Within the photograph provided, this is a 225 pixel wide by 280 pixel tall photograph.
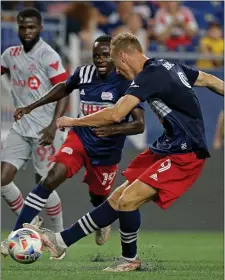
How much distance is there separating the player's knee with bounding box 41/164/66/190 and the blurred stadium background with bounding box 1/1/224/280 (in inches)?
29.0

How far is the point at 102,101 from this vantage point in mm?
8906

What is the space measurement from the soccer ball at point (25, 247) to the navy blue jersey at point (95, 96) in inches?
68.0

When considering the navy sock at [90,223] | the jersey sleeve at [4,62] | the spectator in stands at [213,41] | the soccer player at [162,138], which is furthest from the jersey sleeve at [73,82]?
the spectator in stands at [213,41]

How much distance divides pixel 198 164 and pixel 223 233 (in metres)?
5.17

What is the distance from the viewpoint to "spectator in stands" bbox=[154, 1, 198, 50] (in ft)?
Answer: 53.8

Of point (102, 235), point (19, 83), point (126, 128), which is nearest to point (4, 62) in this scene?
point (19, 83)

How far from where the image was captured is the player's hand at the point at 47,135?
9.02m

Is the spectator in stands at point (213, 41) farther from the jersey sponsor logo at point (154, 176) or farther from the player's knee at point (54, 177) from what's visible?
the jersey sponsor logo at point (154, 176)

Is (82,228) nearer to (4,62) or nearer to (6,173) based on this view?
(6,173)

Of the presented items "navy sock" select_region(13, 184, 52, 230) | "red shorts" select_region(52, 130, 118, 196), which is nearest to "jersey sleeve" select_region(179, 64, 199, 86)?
"red shorts" select_region(52, 130, 118, 196)

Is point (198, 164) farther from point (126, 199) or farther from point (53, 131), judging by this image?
point (53, 131)

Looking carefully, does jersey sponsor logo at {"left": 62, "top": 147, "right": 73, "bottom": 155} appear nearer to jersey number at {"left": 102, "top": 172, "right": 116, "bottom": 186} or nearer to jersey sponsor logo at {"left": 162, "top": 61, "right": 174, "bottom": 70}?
jersey number at {"left": 102, "top": 172, "right": 116, "bottom": 186}

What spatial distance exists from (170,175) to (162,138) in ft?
1.34

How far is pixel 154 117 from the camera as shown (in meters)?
12.8
